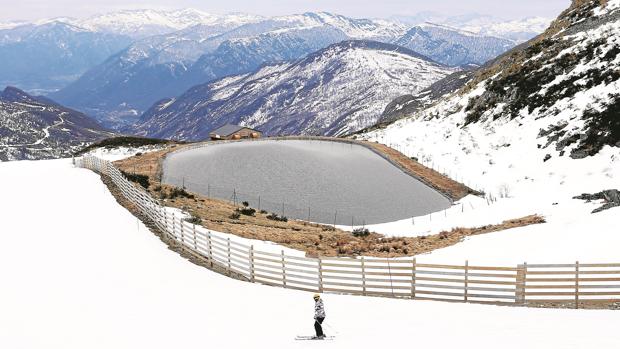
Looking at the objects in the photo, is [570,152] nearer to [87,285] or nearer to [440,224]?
[440,224]

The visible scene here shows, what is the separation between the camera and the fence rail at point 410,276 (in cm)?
1977

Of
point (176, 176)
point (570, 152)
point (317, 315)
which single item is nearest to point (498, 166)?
point (570, 152)

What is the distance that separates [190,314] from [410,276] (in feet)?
32.2

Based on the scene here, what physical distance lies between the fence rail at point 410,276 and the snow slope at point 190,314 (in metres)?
0.85

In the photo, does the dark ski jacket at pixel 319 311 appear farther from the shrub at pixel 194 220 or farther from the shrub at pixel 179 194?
the shrub at pixel 179 194

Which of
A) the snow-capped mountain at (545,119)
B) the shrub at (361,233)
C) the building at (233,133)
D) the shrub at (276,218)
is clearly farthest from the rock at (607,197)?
the building at (233,133)

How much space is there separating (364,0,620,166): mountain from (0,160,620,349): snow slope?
28255mm

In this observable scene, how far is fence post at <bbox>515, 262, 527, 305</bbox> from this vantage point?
1945cm

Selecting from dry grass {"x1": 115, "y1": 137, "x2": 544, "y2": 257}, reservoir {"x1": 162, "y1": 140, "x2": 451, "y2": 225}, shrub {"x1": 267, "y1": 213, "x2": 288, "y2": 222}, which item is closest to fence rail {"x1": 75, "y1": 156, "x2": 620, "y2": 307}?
dry grass {"x1": 115, "y1": 137, "x2": 544, "y2": 257}

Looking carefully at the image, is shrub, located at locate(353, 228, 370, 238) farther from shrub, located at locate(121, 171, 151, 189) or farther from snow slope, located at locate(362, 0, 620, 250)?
shrub, located at locate(121, 171, 151, 189)

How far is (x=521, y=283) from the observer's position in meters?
19.6

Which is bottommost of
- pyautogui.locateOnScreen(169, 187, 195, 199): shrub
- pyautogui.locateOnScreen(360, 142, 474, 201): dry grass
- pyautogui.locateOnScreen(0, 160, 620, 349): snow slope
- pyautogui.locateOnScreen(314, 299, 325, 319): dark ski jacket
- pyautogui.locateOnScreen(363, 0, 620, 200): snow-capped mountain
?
pyautogui.locateOnScreen(0, 160, 620, 349): snow slope

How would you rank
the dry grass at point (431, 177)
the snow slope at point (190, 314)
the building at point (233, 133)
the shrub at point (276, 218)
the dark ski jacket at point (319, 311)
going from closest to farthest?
the dark ski jacket at point (319, 311) < the snow slope at point (190, 314) < the shrub at point (276, 218) < the dry grass at point (431, 177) < the building at point (233, 133)

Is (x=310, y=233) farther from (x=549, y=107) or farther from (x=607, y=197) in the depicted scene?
(x=549, y=107)
